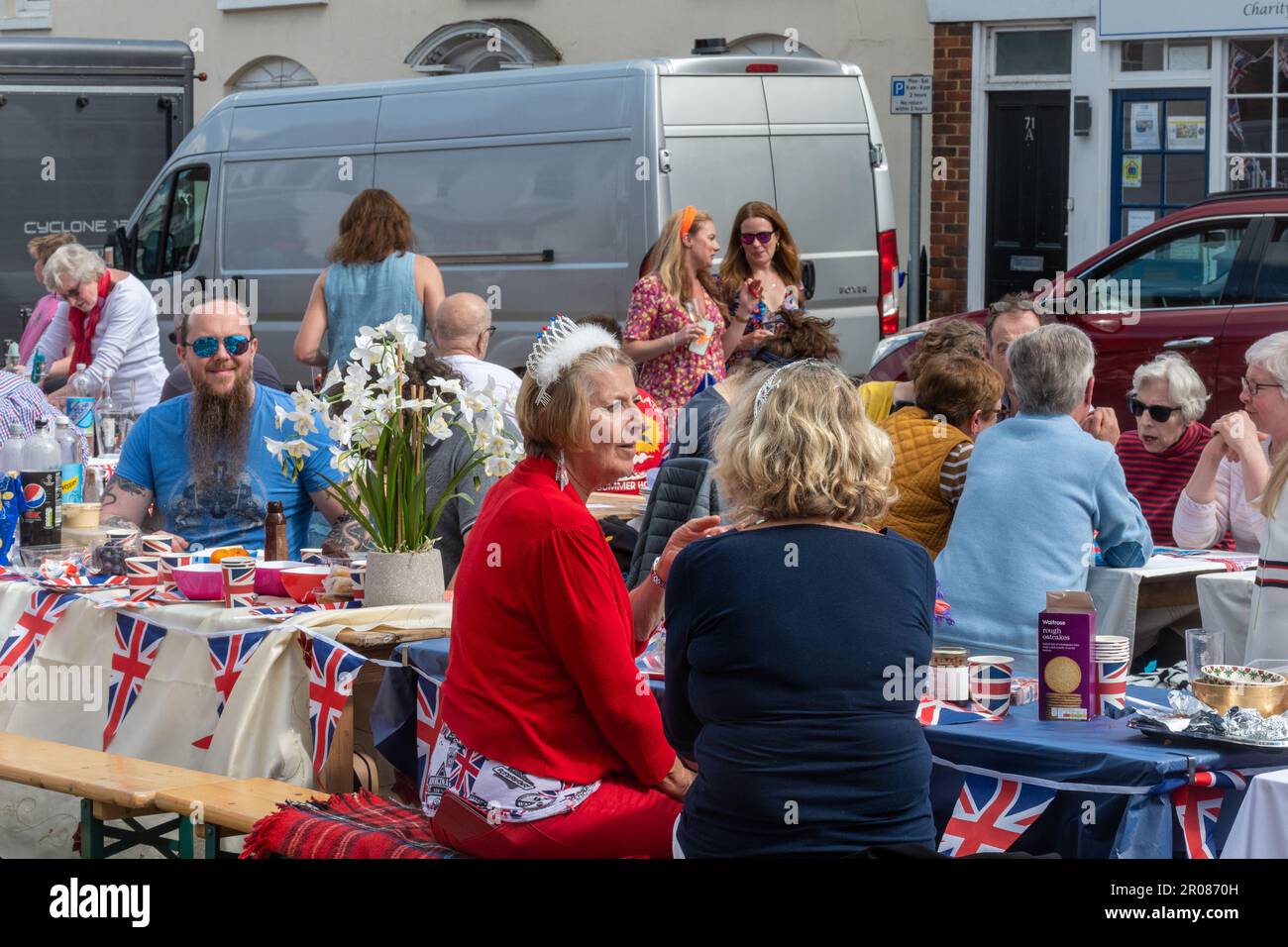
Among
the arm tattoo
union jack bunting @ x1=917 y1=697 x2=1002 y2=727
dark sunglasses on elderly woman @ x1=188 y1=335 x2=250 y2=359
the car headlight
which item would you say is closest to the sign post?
the car headlight

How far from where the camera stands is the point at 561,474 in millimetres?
3971

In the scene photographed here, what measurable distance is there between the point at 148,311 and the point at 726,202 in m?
3.44

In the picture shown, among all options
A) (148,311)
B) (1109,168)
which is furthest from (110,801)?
(1109,168)

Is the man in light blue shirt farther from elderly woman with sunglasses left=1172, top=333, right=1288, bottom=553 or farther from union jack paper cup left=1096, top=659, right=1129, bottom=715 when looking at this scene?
union jack paper cup left=1096, top=659, right=1129, bottom=715

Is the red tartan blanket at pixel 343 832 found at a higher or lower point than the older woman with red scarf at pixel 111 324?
lower

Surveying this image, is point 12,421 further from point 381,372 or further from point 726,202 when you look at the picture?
point 726,202

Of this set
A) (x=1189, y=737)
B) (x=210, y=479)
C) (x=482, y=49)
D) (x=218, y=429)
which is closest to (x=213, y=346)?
(x=218, y=429)

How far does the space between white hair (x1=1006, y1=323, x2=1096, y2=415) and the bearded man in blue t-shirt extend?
2.18 meters

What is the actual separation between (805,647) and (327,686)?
1.82m

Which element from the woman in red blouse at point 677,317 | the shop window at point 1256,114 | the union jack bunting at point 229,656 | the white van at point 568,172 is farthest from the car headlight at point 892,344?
the union jack bunting at point 229,656

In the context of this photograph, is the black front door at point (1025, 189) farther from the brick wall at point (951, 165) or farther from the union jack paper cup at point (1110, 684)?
the union jack paper cup at point (1110, 684)

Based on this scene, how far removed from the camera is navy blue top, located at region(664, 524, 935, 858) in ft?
11.0

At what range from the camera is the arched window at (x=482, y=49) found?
17766 mm

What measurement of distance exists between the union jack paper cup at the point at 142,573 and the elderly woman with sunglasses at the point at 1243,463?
3080 millimetres
